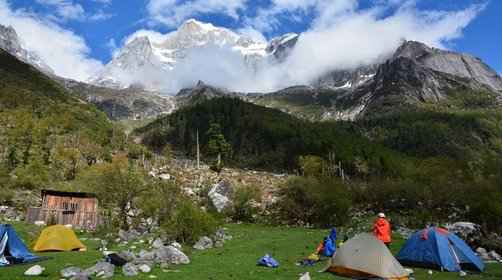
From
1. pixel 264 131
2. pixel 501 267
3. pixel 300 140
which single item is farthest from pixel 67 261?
pixel 264 131

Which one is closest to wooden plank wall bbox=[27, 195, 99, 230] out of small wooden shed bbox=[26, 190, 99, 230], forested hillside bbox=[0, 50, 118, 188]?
small wooden shed bbox=[26, 190, 99, 230]

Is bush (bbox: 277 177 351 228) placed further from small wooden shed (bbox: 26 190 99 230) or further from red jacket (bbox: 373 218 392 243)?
red jacket (bbox: 373 218 392 243)

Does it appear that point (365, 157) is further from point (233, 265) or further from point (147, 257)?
point (147, 257)

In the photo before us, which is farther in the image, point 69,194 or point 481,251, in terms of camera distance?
point 69,194

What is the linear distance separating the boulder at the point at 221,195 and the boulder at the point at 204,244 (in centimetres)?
2572

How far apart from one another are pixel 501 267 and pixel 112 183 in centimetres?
3170

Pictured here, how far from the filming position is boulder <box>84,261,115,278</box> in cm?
1730

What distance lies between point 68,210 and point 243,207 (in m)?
20.5

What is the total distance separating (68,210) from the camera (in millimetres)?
45469

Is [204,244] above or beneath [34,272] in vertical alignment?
above

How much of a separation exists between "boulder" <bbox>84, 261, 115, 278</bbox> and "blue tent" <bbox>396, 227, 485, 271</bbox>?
13.2m

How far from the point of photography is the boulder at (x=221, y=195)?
57.9m

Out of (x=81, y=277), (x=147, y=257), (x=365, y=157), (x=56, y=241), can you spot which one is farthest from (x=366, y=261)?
(x=365, y=157)

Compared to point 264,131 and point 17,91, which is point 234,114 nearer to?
point 264,131
